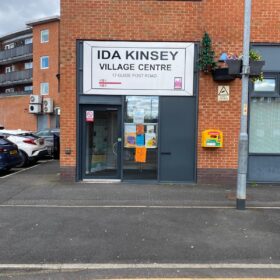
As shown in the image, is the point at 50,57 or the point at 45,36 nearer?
the point at 50,57

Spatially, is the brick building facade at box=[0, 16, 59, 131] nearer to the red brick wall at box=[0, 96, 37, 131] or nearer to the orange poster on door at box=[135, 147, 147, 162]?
the red brick wall at box=[0, 96, 37, 131]

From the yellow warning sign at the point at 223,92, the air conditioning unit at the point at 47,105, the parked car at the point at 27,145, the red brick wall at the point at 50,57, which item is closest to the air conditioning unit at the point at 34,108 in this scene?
the air conditioning unit at the point at 47,105

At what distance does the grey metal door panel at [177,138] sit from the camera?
1068cm

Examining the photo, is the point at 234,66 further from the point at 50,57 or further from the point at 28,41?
the point at 28,41

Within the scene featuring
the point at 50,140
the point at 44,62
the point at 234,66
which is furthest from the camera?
the point at 44,62

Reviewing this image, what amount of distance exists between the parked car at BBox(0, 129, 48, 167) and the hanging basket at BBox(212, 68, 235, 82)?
8.22 m

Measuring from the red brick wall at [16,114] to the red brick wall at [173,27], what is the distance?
29.6 metres

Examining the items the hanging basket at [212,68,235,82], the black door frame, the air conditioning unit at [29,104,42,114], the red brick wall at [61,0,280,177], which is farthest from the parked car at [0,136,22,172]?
the air conditioning unit at [29,104,42,114]

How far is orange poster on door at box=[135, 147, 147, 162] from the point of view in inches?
422

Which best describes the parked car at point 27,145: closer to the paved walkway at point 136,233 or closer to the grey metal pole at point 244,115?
the paved walkway at point 136,233

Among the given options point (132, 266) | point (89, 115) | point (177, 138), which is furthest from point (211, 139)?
point (132, 266)

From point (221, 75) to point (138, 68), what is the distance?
2279 mm

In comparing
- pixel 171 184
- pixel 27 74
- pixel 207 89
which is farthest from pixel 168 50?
pixel 27 74

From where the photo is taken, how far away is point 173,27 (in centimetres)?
1052
